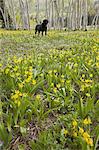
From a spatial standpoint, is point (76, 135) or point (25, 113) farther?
point (25, 113)

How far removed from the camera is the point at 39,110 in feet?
9.81

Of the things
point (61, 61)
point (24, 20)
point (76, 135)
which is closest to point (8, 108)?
point (76, 135)

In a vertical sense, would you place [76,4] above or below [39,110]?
above

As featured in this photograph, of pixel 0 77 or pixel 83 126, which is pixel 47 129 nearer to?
pixel 83 126

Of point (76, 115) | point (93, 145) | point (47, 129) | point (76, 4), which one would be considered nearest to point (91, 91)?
point (76, 115)

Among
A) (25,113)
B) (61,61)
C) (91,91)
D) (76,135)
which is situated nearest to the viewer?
(76,135)

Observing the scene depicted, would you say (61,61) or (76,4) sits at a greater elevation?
(76,4)

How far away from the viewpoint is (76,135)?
2322 millimetres

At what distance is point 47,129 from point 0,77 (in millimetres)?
1509

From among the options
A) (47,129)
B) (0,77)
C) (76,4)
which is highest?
(76,4)

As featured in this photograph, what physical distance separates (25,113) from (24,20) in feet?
70.5

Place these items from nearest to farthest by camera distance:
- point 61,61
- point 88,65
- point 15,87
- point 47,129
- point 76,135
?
1. point 76,135
2. point 47,129
3. point 15,87
4. point 88,65
5. point 61,61

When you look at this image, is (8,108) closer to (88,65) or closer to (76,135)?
(76,135)

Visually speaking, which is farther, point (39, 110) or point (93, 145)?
point (39, 110)
